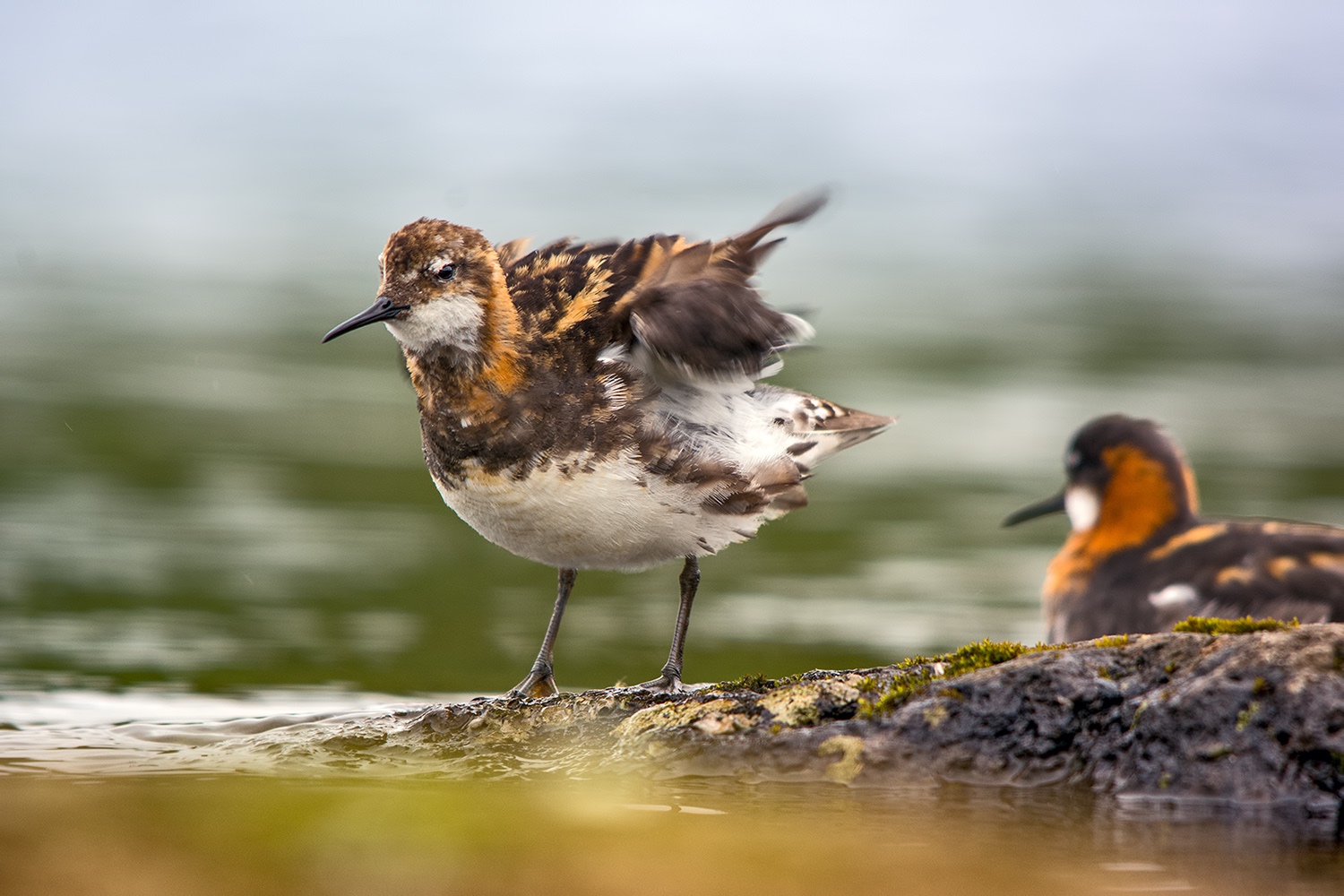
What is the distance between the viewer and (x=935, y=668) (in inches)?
206

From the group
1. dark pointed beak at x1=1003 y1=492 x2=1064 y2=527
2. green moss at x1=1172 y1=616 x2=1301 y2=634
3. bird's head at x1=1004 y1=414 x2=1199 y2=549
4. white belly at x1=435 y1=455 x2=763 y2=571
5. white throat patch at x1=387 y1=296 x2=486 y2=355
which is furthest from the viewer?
dark pointed beak at x1=1003 y1=492 x2=1064 y2=527

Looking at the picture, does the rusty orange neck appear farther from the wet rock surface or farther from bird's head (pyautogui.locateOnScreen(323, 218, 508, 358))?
the wet rock surface

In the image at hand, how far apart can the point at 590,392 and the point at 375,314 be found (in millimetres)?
901

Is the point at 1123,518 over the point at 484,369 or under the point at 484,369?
under

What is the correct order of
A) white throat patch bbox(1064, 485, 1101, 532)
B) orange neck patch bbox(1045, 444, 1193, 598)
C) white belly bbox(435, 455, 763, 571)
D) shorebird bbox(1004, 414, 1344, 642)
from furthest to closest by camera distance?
white throat patch bbox(1064, 485, 1101, 532) < orange neck patch bbox(1045, 444, 1193, 598) < shorebird bbox(1004, 414, 1344, 642) < white belly bbox(435, 455, 763, 571)

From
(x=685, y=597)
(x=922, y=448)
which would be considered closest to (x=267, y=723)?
(x=685, y=597)

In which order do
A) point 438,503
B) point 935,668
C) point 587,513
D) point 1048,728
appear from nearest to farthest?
point 1048,728, point 935,668, point 587,513, point 438,503

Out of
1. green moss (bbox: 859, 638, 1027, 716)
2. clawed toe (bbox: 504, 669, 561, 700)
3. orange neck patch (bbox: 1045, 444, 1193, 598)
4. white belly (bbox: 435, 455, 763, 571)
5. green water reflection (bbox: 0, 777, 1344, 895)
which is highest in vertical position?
orange neck patch (bbox: 1045, 444, 1193, 598)

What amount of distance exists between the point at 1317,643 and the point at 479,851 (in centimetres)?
244

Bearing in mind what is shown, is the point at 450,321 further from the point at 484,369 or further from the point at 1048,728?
the point at 1048,728

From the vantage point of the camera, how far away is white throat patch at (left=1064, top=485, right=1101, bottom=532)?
10320 mm

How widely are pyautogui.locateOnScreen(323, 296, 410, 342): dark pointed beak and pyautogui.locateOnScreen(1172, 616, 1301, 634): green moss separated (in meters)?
3.22

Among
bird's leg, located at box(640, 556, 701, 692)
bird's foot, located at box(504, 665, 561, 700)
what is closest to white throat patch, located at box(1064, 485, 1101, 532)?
bird's leg, located at box(640, 556, 701, 692)

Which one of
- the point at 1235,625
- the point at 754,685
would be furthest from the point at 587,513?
the point at 1235,625
